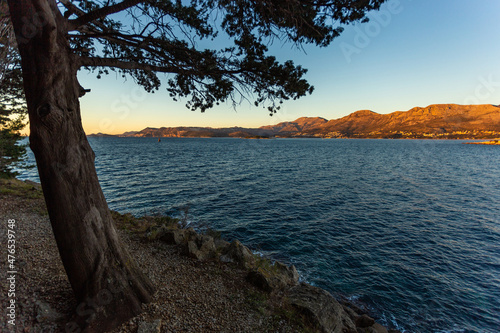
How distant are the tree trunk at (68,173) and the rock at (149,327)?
467 millimetres

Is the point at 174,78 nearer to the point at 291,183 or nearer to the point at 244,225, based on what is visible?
the point at 244,225

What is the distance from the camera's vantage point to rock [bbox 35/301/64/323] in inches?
170

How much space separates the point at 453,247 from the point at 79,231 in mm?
21538

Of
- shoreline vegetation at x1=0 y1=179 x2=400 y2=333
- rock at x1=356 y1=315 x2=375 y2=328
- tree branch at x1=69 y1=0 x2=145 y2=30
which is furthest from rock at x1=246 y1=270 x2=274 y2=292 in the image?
tree branch at x1=69 y1=0 x2=145 y2=30

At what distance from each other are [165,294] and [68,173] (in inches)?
164

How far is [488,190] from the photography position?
29031 mm

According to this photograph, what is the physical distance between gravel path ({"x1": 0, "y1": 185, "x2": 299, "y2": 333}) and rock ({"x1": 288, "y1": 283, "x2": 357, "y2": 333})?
813mm

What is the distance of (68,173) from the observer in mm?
4137

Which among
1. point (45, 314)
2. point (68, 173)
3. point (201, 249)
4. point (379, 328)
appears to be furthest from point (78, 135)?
point (379, 328)

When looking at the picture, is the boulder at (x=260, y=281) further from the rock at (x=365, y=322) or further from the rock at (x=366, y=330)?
the rock at (x=365, y=322)

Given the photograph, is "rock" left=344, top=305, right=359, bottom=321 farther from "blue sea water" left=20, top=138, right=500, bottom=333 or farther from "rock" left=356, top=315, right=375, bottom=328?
"blue sea water" left=20, top=138, right=500, bottom=333

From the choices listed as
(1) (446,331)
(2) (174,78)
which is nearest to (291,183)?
(1) (446,331)

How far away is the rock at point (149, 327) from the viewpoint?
447 cm

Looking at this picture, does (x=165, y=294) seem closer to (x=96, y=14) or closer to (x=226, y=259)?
(x=226, y=259)
